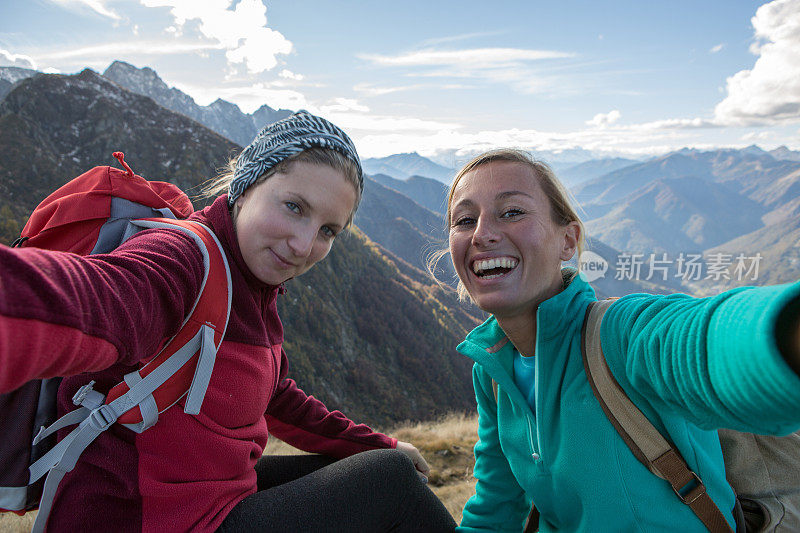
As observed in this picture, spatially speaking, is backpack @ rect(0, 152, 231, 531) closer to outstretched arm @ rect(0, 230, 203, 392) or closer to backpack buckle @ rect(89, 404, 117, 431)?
backpack buckle @ rect(89, 404, 117, 431)

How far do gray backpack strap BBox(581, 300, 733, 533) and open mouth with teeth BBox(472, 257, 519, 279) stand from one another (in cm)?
67

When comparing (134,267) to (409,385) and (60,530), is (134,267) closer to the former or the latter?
(60,530)

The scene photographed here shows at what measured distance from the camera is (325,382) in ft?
123

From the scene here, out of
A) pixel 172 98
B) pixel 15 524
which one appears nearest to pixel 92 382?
pixel 15 524

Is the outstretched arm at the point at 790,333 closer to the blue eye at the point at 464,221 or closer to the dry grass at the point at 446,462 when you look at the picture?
the blue eye at the point at 464,221

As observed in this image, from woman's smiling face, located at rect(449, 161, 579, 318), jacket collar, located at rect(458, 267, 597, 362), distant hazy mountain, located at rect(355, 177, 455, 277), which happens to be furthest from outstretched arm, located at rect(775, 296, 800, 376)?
distant hazy mountain, located at rect(355, 177, 455, 277)

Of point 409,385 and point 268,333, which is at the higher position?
point 268,333

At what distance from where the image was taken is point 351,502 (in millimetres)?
1925

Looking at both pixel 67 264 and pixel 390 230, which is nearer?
pixel 67 264

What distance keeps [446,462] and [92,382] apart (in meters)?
5.30

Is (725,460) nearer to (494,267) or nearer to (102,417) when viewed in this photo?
(494,267)

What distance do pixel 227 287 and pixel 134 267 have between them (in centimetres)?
53

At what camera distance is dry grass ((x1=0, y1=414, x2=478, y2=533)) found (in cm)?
349

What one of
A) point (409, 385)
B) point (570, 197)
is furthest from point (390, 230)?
point (570, 197)
